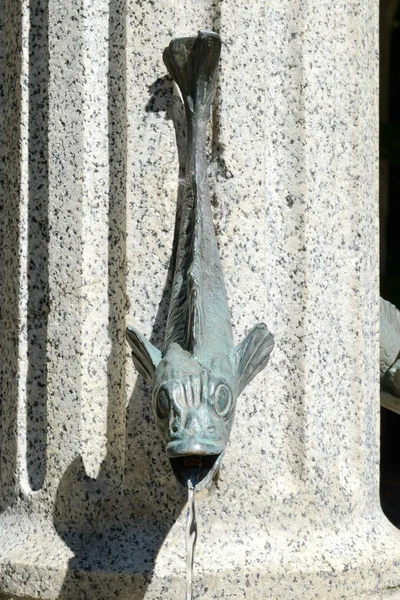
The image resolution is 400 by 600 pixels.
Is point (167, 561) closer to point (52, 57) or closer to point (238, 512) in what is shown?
point (238, 512)

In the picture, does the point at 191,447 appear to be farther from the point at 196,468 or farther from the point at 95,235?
the point at 95,235

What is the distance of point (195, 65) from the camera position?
232 centimetres

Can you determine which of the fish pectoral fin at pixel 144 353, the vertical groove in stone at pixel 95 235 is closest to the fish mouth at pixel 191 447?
the fish pectoral fin at pixel 144 353

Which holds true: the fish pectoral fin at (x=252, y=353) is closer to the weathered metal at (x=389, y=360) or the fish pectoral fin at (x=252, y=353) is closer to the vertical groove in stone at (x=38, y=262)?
the vertical groove in stone at (x=38, y=262)

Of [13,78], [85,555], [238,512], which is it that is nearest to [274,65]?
[13,78]

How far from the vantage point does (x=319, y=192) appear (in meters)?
2.48

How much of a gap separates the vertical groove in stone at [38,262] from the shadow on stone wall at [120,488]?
14 centimetres

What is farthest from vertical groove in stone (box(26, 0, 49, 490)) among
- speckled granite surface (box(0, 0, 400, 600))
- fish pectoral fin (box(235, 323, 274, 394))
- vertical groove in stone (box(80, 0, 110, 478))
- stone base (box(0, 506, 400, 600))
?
fish pectoral fin (box(235, 323, 274, 394))

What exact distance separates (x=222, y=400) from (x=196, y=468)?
0.47 feet

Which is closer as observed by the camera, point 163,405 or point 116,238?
point 163,405

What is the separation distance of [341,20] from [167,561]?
1327mm

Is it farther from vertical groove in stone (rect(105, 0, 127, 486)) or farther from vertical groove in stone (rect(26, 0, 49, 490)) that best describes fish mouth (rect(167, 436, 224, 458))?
vertical groove in stone (rect(26, 0, 49, 490))

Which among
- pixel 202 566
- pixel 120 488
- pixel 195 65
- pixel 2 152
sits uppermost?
pixel 195 65

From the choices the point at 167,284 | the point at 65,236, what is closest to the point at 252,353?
the point at 167,284
